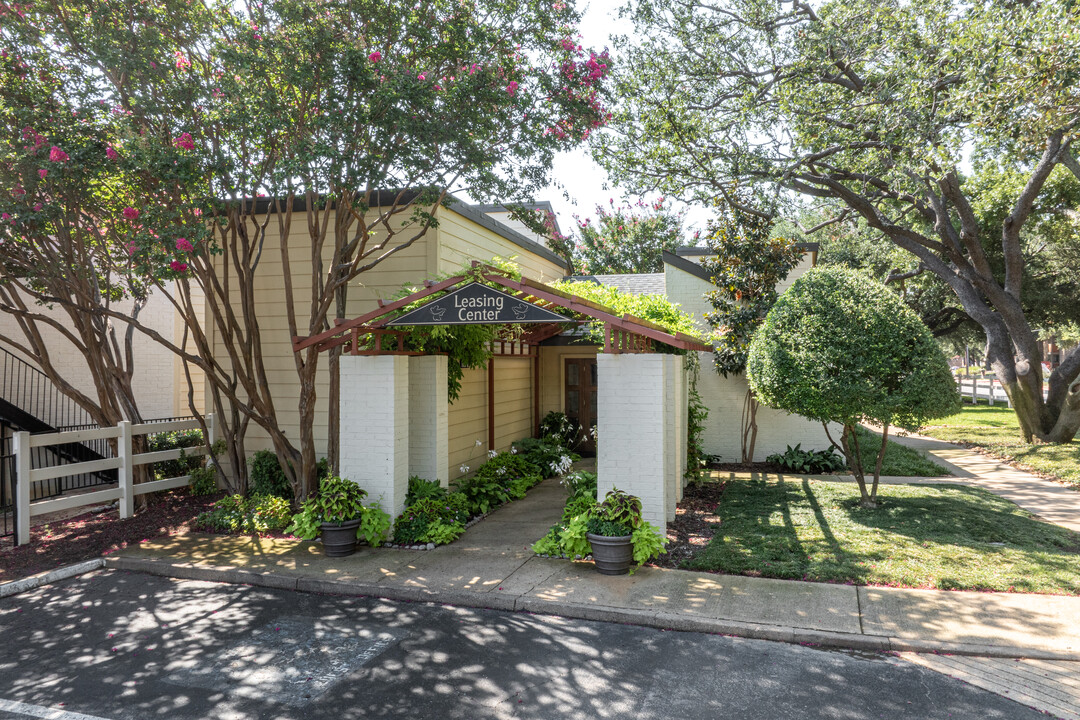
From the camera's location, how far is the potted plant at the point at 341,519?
24.0ft

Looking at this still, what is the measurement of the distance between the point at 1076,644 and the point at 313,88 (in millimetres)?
9213

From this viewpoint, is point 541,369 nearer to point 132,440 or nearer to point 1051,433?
point 132,440

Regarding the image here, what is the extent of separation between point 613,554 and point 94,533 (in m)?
6.95

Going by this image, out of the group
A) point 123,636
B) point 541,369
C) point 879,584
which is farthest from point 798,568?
point 541,369

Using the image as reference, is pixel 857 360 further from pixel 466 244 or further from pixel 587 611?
pixel 466 244

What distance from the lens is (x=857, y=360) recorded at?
816cm

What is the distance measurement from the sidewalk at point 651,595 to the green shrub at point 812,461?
6732 mm

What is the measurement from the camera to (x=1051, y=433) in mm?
14914


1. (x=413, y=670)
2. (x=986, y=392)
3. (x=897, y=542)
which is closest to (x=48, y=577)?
(x=413, y=670)

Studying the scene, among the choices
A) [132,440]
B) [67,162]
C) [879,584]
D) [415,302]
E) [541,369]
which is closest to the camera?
[879,584]

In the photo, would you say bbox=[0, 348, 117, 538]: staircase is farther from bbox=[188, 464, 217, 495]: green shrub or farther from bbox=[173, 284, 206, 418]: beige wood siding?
bbox=[173, 284, 206, 418]: beige wood siding

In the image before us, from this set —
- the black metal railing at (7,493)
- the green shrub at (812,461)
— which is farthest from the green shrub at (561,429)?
the black metal railing at (7,493)

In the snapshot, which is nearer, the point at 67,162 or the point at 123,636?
the point at 123,636

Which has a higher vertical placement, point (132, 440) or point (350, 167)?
point (350, 167)
